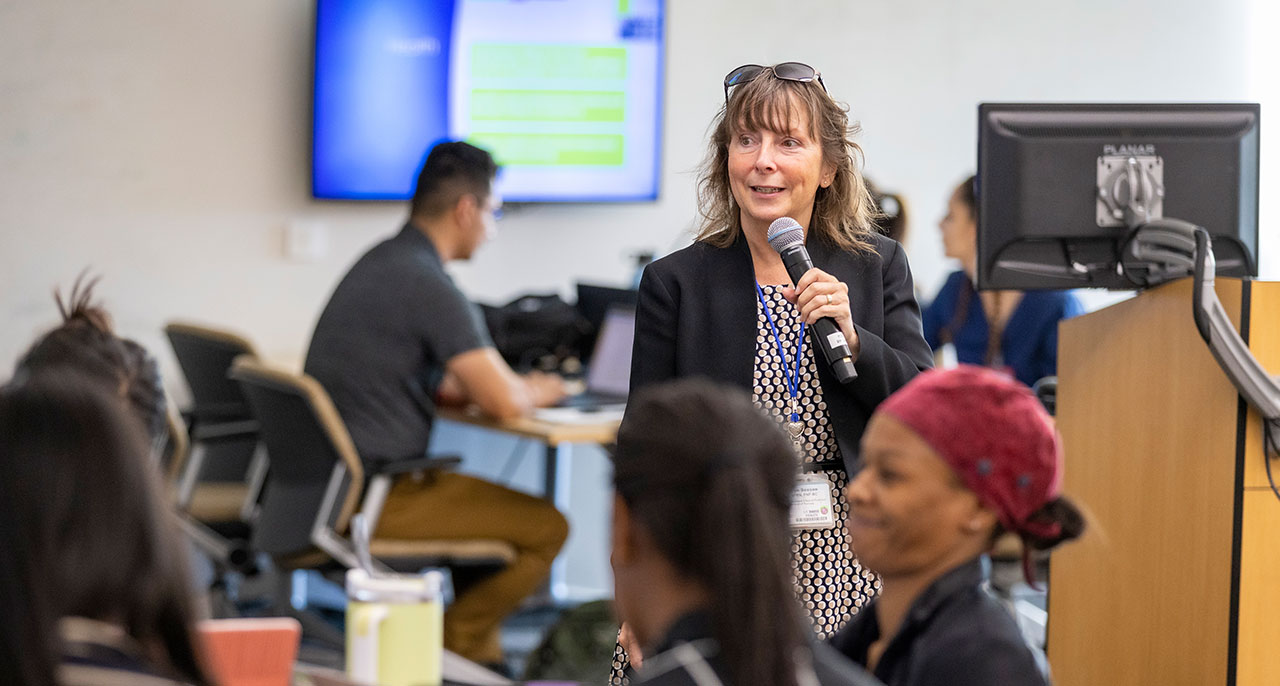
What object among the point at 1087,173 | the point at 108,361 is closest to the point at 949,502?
the point at 1087,173

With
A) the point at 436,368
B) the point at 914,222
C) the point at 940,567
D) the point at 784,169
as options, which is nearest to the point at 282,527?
the point at 436,368

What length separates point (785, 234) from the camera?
1.77 meters

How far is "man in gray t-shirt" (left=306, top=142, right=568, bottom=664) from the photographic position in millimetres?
3479

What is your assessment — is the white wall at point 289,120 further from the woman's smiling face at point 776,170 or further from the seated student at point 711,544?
the seated student at point 711,544

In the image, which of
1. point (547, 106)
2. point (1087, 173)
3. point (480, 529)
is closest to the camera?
point (1087, 173)

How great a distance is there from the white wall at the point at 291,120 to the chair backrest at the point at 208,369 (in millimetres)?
657

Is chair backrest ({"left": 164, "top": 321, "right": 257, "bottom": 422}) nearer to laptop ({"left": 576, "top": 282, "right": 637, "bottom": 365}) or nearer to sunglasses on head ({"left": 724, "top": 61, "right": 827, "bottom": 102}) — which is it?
laptop ({"left": 576, "top": 282, "right": 637, "bottom": 365})

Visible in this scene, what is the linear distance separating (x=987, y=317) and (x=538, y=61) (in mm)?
1803

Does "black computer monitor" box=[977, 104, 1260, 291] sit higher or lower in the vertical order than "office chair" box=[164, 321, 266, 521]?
higher

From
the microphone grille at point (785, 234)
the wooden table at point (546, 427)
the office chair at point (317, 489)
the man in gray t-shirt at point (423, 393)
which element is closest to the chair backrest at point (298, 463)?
the office chair at point (317, 489)

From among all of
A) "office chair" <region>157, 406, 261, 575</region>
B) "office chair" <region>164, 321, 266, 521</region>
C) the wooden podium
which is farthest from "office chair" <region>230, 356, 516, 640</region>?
the wooden podium

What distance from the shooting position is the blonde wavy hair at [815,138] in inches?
72.2

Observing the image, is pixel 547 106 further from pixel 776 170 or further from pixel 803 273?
pixel 803 273

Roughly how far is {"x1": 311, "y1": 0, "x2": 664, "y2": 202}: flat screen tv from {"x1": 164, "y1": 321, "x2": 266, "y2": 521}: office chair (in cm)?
90
